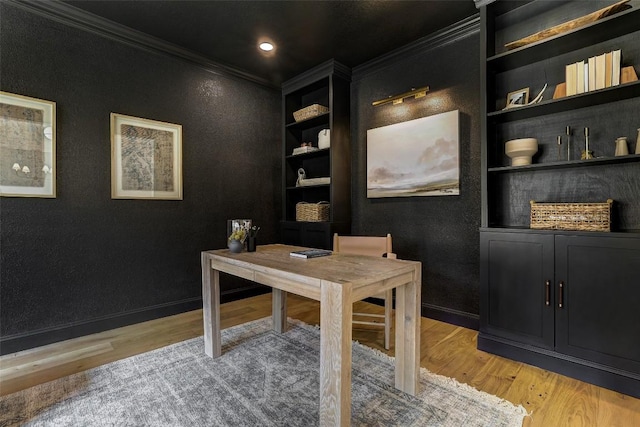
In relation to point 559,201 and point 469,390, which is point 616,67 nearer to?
point 559,201

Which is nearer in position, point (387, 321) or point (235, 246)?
point (235, 246)

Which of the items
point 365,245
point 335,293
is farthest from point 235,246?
point 365,245

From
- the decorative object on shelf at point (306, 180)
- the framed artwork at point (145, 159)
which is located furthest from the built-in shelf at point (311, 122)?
the framed artwork at point (145, 159)

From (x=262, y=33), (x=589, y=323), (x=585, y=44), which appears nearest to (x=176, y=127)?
(x=262, y=33)

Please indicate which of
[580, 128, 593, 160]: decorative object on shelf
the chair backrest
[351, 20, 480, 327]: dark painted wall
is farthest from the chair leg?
[580, 128, 593, 160]: decorative object on shelf

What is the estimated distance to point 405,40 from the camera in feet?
9.75

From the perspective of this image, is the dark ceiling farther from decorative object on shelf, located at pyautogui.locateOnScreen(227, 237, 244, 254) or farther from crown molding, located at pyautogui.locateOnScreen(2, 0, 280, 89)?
decorative object on shelf, located at pyautogui.locateOnScreen(227, 237, 244, 254)

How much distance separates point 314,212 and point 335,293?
7.63 feet

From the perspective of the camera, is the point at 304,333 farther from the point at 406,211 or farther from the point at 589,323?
the point at 589,323

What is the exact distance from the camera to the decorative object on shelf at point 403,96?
2977mm

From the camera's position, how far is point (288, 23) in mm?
2689

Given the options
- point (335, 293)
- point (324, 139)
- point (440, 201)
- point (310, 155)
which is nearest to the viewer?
point (335, 293)

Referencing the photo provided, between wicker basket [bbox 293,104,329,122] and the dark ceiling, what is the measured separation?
0.52 meters

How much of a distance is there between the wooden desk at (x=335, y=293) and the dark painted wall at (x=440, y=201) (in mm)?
1293
